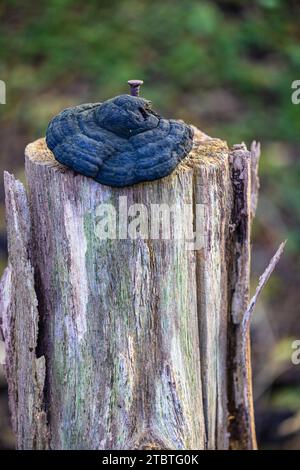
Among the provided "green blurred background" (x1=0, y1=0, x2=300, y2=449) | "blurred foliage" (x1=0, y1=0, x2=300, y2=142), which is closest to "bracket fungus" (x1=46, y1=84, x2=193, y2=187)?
"green blurred background" (x1=0, y1=0, x2=300, y2=449)

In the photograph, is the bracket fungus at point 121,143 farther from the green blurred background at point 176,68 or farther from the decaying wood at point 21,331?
the green blurred background at point 176,68

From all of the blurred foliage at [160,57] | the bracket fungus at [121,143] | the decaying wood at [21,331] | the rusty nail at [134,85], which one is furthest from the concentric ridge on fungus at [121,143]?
the blurred foliage at [160,57]

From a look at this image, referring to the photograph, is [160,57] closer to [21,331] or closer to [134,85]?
[134,85]

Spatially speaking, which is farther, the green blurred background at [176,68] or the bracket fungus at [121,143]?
the green blurred background at [176,68]

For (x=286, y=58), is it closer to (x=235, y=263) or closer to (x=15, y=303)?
(x=235, y=263)

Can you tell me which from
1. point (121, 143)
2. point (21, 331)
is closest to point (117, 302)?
point (21, 331)

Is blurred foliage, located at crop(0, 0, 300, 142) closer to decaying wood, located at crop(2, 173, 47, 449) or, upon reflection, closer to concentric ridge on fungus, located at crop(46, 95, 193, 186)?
decaying wood, located at crop(2, 173, 47, 449)
